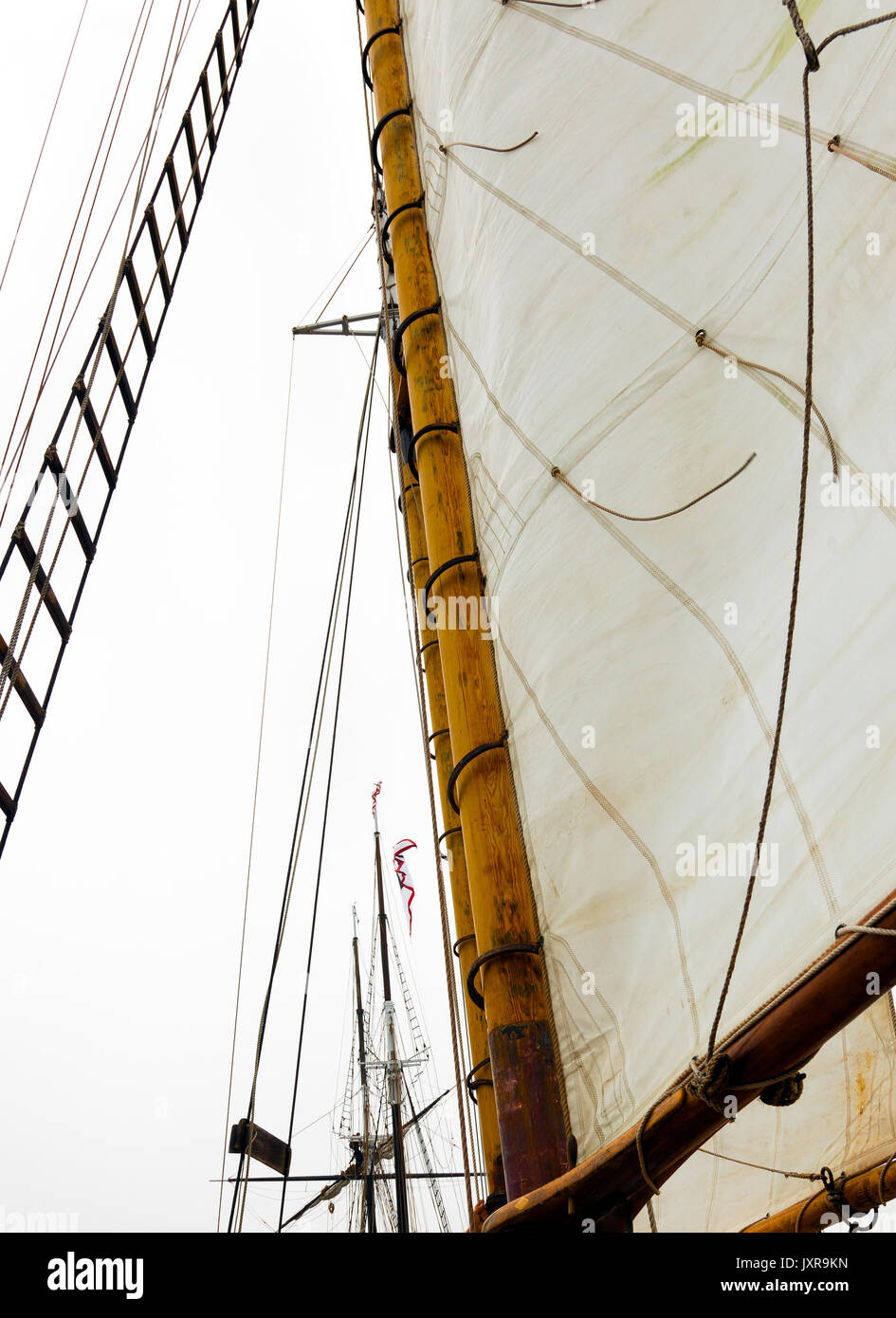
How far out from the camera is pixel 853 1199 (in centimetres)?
306

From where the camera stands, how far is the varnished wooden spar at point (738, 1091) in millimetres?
1438

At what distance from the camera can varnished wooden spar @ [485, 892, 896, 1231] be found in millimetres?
1438

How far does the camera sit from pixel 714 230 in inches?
98.0

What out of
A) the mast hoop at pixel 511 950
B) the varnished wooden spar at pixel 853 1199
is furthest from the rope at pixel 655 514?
the varnished wooden spar at pixel 853 1199

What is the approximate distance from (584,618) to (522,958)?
84 cm

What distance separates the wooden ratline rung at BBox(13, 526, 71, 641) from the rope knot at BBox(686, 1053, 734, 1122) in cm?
345

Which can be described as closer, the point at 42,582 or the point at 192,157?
the point at 42,582

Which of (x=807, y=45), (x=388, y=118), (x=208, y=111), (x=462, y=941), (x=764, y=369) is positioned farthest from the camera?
(x=208, y=111)

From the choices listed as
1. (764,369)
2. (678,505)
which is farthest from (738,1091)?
(764,369)

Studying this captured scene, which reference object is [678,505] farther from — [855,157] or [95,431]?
[95,431]

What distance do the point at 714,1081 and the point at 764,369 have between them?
144 cm
